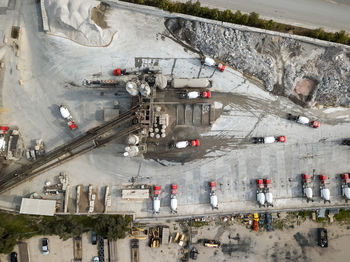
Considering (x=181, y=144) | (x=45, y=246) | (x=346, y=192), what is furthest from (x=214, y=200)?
(x=45, y=246)

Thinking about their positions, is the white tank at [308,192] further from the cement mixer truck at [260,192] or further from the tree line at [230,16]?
the tree line at [230,16]

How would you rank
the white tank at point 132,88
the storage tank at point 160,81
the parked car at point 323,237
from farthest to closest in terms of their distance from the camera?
the parked car at point 323,237, the storage tank at point 160,81, the white tank at point 132,88

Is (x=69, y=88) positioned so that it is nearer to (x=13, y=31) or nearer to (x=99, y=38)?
(x=99, y=38)

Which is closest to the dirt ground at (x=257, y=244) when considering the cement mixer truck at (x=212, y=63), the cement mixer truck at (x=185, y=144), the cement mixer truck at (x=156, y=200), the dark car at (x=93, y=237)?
the cement mixer truck at (x=156, y=200)

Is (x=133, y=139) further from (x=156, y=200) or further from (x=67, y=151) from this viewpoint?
(x=67, y=151)

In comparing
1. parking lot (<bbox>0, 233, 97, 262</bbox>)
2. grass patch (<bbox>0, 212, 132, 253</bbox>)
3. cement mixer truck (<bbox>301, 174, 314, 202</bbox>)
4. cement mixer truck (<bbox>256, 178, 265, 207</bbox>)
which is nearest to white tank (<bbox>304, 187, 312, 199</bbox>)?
cement mixer truck (<bbox>301, 174, 314, 202</bbox>)

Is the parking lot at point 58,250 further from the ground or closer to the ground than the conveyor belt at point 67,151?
closer to the ground

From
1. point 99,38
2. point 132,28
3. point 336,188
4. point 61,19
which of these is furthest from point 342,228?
point 61,19
